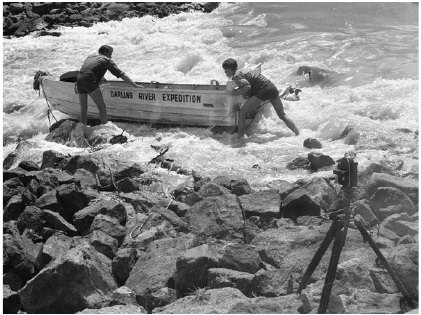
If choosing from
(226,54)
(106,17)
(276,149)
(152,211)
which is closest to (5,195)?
(152,211)

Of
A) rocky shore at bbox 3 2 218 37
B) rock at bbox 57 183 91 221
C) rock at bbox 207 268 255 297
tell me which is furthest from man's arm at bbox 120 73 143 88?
rocky shore at bbox 3 2 218 37

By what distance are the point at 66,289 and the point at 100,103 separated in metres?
7.40

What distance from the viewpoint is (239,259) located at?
636 cm

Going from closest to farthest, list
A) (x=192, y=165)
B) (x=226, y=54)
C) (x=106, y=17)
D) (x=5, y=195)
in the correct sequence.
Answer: (x=5, y=195) → (x=192, y=165) → (x=226, y=54) → (x=106, y=17)

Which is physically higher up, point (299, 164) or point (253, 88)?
point (253, 88)

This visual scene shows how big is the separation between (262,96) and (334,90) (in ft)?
11.7

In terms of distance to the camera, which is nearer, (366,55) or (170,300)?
(170,300)

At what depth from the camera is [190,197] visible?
8.87 meters

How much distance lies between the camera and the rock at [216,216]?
7.66 metres

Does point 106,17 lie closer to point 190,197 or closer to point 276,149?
point 276,149

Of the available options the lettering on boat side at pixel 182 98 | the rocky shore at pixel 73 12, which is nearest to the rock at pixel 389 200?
the lettering on boat side at pixel 182 98

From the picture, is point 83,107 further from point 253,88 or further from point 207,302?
point 207,302

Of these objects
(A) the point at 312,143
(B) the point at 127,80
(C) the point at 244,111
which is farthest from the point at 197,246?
(B) the point at 127,80

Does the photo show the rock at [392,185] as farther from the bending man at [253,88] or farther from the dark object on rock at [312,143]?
the bending man at [253,88]
